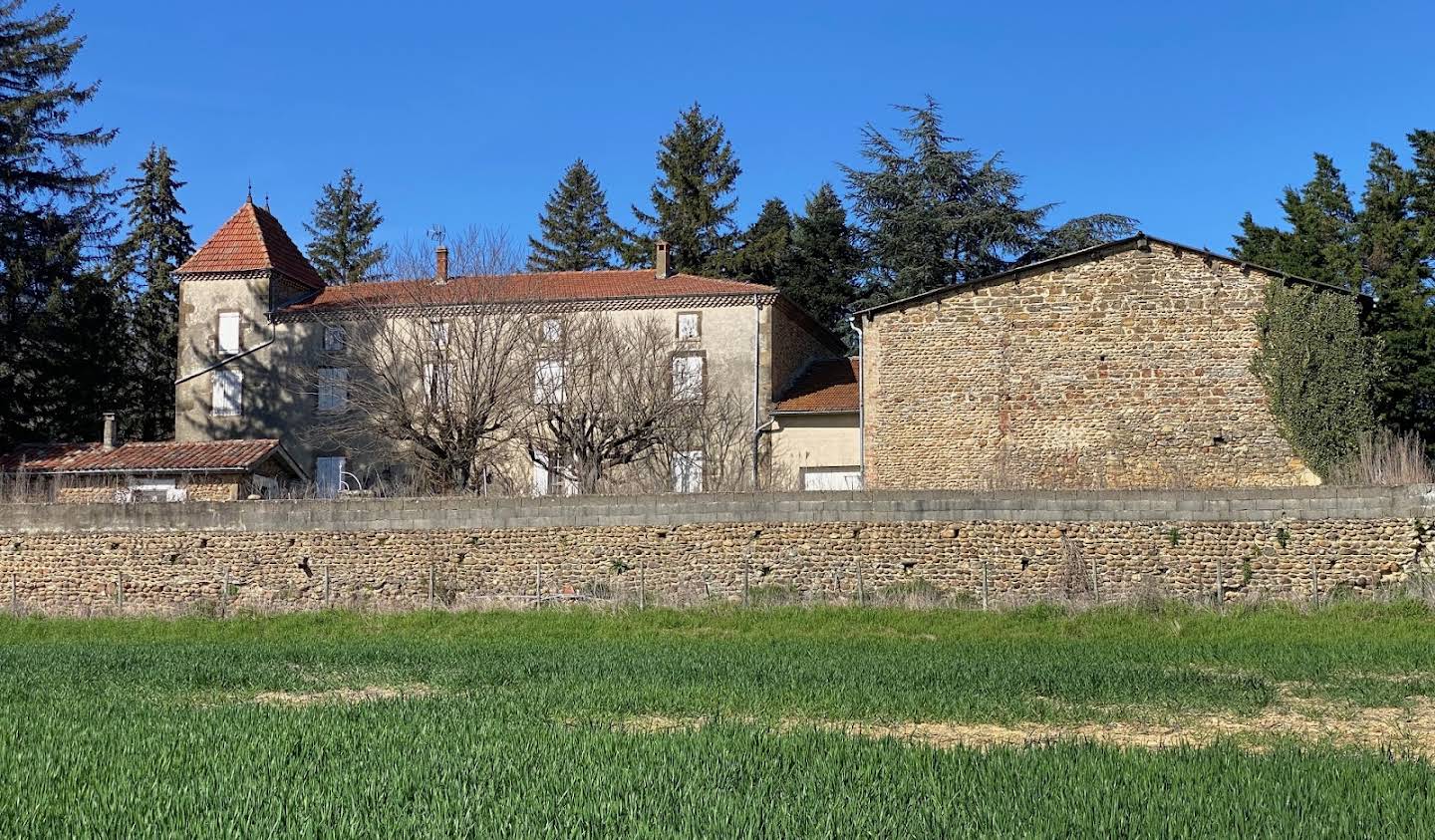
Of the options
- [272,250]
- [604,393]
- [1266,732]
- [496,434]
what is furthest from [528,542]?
[272,250]

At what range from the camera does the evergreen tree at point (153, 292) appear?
44500 millimetres

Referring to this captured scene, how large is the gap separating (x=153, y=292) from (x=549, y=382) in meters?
20.3

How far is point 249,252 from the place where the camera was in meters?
38.9

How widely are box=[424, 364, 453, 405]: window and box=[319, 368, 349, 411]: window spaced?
5.57m

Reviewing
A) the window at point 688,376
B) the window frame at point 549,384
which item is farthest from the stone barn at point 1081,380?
the window frame at point 549,384

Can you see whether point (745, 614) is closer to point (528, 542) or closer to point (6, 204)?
point (528, 542)

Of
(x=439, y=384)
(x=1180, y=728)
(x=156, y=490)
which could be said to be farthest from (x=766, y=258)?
(x=1180, y=728)

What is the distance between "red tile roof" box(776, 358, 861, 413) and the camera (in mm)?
33938

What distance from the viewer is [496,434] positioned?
33.9 metres

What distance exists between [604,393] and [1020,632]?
1493 centimetres

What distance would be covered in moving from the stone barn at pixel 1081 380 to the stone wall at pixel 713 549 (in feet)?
21.7

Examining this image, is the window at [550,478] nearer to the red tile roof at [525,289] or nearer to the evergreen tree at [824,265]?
the red tile roof at [525,289]

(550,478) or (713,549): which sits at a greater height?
(550,478)

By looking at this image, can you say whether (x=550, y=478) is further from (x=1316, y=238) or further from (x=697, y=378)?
(x=1316, y=238)
